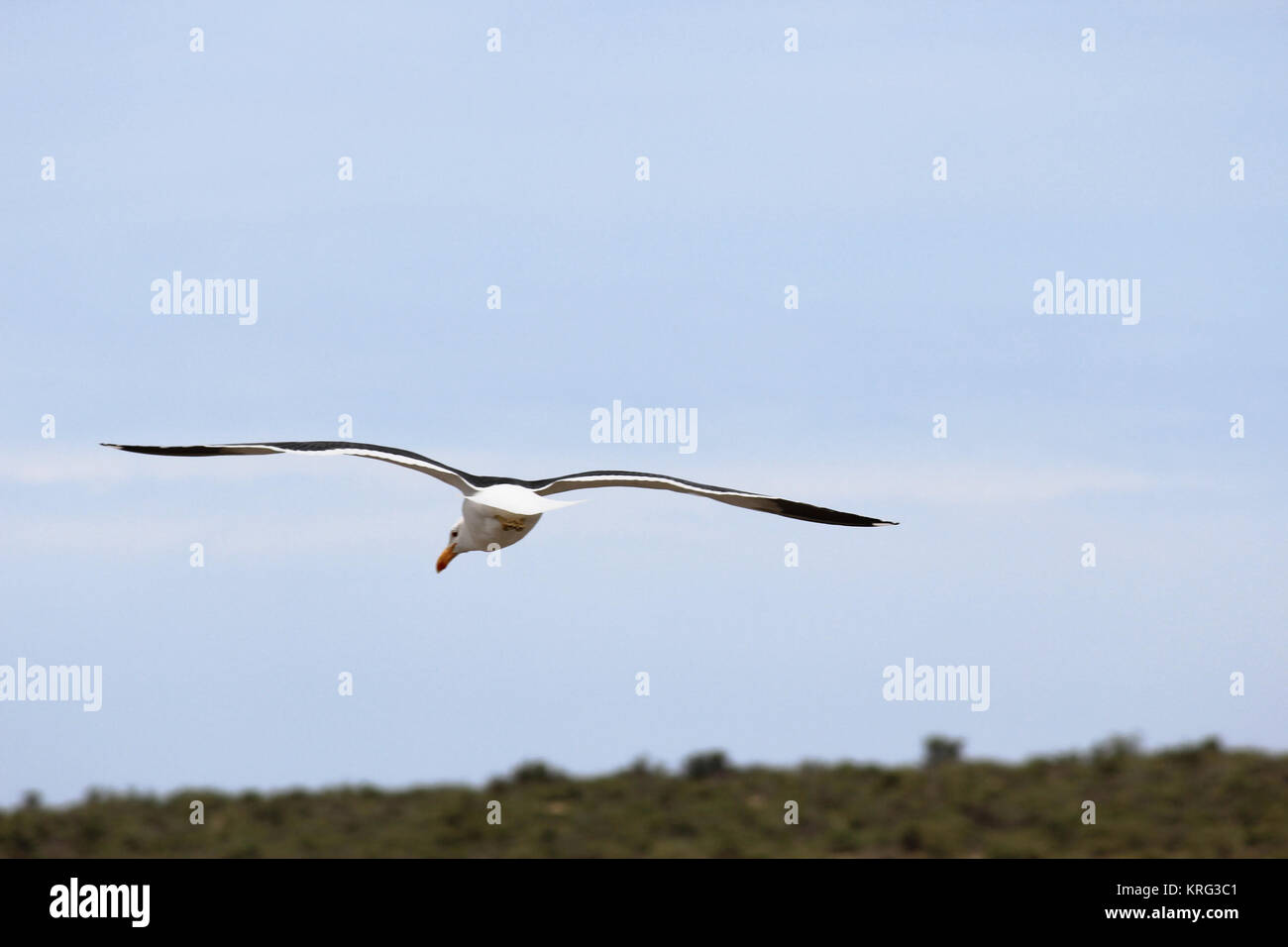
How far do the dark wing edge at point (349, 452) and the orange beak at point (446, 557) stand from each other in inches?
57.2

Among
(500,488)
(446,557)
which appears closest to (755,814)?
(446,557)

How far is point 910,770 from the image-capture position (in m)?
Answer: 25.4

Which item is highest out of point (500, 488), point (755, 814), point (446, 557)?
point (500, 488)

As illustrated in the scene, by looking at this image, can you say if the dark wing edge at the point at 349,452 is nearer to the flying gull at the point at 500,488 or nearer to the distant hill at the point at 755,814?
the flying gull at the point at 500,488

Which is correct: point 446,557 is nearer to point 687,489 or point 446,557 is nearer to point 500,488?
point 500,488

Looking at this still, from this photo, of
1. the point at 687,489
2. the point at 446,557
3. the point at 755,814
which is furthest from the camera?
the point at 755,814

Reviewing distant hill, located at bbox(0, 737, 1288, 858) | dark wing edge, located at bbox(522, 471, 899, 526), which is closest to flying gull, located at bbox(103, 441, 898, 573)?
dark wing edge, located at bbox(522, 471, 899, 526)

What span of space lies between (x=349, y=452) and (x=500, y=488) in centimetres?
179

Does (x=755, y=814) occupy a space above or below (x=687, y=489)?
below

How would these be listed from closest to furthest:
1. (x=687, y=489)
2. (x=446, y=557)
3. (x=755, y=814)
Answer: (x=687, y=489)
(x=446, y=557)
(x=755, y=814)

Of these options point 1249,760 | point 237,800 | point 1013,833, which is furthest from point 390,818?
point 1249,760

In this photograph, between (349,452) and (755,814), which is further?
(755,814)

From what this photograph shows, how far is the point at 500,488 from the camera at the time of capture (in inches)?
734
